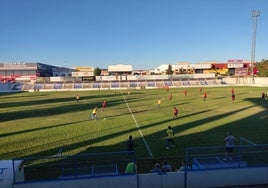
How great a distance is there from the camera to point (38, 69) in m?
120

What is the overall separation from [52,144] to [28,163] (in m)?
3.58

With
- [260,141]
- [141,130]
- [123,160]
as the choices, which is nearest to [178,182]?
[123,160]

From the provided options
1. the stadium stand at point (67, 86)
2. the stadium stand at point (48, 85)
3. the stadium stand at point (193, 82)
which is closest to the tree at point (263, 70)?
the stadium stand at point (193, 82)

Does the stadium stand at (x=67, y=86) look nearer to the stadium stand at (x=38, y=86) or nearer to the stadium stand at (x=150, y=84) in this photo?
the stadium stand at (x=38, y=86)

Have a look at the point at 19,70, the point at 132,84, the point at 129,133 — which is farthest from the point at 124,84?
the point at 129,133

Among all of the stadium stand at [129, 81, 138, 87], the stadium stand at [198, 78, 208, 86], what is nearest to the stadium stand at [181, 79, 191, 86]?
the stadium stand at [198, 78, 208, 86]

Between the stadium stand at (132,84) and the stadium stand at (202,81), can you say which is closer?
the stadium stand at (132,84)

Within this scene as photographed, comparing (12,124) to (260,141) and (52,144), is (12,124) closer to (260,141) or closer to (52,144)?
(52,144)

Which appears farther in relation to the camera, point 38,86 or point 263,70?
point 263,70

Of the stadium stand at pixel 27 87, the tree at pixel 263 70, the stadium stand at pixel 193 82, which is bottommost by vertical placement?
the stadium stand at pixel 27 87

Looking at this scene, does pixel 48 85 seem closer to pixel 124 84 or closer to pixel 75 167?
pixel 124 84

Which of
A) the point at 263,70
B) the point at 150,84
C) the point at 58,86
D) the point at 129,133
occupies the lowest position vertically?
the point at 58,86

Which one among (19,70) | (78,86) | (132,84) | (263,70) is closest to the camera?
(78,86)

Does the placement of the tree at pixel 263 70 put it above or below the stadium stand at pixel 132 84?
above
